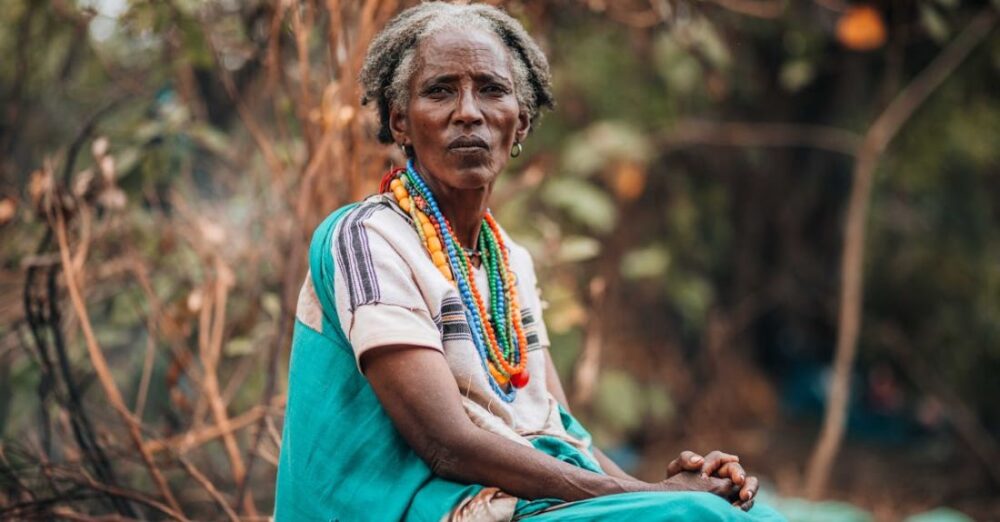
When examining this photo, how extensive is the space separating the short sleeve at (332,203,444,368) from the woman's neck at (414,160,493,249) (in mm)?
163

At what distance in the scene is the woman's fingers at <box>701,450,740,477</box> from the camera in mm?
2020

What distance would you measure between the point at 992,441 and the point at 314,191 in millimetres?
4817

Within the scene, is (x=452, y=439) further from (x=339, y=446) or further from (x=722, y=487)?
(x=722, y=487)

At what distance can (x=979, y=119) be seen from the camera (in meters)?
5.85

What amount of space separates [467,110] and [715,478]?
0.87m

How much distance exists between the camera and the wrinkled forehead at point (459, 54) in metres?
2.13

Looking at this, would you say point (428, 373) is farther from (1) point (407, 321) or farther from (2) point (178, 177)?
(2) point (178, 177)

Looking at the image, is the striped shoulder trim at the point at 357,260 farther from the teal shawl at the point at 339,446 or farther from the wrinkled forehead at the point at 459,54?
the wrinkled forehead at the point at 459,54

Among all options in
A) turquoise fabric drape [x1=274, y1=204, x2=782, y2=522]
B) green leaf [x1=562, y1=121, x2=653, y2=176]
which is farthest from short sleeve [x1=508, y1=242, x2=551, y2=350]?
green leaf [x1=562, y1=121, x2=653, y2=176]

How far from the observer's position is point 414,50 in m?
2.17

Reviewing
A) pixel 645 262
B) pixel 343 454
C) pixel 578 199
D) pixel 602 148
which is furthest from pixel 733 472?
pixel 645 262

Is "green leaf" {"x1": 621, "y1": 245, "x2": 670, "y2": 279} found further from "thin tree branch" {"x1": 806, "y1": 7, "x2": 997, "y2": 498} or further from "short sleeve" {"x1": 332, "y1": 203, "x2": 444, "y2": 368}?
"short sleeve" {"x1": 332, "y1": 203, "x2": 444, "y2": 368}

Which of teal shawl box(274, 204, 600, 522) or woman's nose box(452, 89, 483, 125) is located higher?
woman's nose box(452, 89, 483, 125)

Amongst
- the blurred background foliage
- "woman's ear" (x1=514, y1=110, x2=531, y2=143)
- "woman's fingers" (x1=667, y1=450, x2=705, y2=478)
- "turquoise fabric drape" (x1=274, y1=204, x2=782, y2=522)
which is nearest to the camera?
"turquoise fabric drape" (x1=274, y1=204, x2=782, y2=522)
